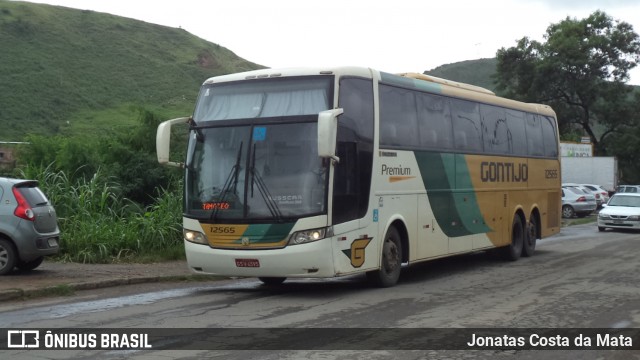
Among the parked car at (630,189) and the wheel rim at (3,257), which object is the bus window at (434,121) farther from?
the parked car at (630,189)

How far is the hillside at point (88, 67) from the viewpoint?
6825 centimetres

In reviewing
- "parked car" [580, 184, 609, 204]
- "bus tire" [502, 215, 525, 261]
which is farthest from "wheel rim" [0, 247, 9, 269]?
"parked car" [580, 184, 609, 204]

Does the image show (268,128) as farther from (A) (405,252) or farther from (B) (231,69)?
(B) (231,69)

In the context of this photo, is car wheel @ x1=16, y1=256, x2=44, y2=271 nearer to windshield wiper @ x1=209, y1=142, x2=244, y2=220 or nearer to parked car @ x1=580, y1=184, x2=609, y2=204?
windshield wiper @ x1=209, y1=142, x2=244, y2=220

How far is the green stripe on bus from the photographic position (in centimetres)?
1463

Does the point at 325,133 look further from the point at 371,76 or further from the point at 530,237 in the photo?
the point at 530,237

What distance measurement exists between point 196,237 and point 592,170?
4121cm

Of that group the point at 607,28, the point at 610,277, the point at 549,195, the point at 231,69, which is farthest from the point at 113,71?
the point at 610,277

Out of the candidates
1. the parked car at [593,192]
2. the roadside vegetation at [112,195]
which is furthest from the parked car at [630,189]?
the roadside vegetation at [112,195]

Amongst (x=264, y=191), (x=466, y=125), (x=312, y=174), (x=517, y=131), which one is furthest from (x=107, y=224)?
(x=517, y=131)

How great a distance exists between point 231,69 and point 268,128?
99048 millimetres

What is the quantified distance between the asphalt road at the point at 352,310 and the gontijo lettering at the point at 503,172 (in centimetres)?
242

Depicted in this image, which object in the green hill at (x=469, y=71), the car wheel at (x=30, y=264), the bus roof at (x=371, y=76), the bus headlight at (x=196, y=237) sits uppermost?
the green hill at (x=469, y=71)

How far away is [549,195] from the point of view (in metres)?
21.0
